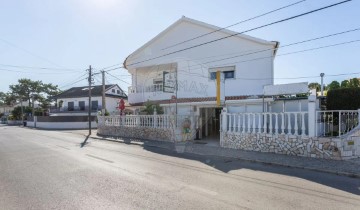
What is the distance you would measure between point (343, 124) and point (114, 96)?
41.9 meters

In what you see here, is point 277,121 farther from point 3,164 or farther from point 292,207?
point 3,164

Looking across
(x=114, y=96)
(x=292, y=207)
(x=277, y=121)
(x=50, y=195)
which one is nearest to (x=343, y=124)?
(x=277, y=121)

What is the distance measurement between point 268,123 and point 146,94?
474 inches

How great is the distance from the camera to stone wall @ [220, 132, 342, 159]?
31.6 feet

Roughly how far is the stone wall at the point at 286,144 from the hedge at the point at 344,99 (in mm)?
4725

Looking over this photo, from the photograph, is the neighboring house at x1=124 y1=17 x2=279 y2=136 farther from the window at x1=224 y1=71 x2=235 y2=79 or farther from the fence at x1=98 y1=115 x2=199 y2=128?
the fence at x1=98 y1=115 x2=199 y2=128

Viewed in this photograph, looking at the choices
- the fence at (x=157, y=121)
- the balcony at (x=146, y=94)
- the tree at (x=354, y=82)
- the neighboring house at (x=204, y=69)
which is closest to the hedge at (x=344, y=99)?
the neighboring house at (x=204, y=69)

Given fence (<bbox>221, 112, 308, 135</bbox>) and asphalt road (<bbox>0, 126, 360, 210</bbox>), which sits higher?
fence (<bbox>221, 112, 308, 135</bbox>)

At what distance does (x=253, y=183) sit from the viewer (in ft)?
22.0

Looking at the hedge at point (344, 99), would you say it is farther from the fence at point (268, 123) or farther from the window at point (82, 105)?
the window at point (82, 105)

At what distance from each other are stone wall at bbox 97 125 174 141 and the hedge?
30.5ft

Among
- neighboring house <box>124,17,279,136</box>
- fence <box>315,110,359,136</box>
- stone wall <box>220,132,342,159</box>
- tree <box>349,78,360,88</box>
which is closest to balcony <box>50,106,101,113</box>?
neighboring house <box>124,17,279,136</box>

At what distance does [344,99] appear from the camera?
43.6 ft

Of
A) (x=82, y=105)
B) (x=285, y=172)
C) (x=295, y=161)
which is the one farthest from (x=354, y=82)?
(x=82, y=105)
